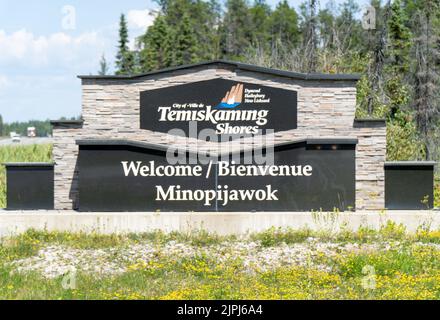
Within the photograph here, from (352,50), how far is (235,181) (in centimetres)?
2821

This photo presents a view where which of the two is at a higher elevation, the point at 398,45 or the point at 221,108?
the point at 398,45

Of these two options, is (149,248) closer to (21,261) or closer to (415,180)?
(21,261)

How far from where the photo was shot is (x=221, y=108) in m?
18.5

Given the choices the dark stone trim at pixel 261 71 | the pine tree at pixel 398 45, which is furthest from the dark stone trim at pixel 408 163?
the pine tree at pixel 398 45

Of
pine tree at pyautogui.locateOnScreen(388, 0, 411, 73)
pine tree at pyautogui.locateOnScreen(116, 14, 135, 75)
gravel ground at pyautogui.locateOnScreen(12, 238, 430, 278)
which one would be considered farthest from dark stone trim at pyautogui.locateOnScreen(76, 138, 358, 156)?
pine tree at pyautogui.locateOnScreen(116, 14, 135, 75)

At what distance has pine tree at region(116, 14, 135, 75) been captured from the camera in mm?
76312

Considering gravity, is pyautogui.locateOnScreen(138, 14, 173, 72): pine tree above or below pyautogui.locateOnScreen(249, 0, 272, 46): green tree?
below

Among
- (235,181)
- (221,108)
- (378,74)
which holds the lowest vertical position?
(235,181)

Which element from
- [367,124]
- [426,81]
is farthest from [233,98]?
[426,81]

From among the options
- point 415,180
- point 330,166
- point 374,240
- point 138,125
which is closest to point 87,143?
point 138,125

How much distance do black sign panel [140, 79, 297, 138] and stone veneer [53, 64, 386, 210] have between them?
0.65 ft

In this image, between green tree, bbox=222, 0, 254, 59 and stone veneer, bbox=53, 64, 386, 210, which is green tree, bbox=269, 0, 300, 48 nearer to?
green tree, bbox=222, 0, 254, 59

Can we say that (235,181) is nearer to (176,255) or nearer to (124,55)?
(176,255)

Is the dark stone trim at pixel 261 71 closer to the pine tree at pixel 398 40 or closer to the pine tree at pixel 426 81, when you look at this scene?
the pine tree at pixel 426 81
